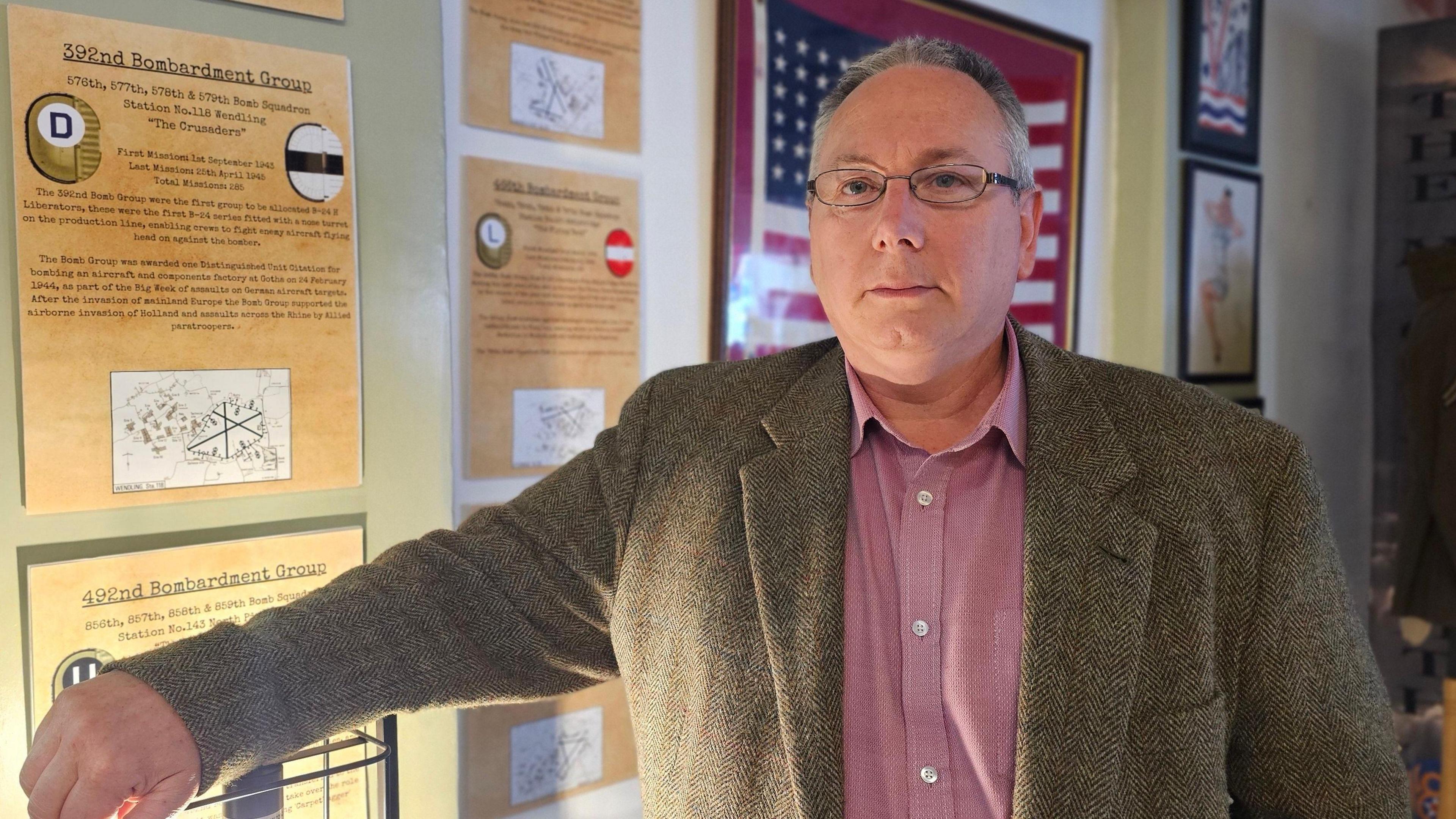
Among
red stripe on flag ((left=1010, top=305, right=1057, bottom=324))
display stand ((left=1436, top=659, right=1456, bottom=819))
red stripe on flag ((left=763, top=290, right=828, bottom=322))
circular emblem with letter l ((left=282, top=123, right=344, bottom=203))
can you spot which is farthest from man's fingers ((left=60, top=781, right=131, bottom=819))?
display stand ((left=1436, top=659, right=1456, bottom=819))

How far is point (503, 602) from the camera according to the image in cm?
119

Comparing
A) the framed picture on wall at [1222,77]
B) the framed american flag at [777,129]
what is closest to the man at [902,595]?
the framed american flag at [777,129]

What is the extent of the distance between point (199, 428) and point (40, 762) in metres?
0.45

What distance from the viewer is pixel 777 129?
7.06 ft

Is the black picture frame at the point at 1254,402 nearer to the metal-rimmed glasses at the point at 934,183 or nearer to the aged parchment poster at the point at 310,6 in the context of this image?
the metal-rimmed glasses at the point at 934,183

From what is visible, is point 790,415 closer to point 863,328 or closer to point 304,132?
point 863,328

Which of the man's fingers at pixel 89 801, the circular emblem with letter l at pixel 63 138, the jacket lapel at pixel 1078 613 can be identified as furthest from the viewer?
the circular emblem with letter l at pixel 63 138

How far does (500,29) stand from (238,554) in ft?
3.04

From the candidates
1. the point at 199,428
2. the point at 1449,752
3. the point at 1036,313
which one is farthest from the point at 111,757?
the point at 1449,752

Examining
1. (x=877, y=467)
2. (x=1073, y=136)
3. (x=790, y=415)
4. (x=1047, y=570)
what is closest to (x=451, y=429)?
(x=790, y=415)

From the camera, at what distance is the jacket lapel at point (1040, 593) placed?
105cm

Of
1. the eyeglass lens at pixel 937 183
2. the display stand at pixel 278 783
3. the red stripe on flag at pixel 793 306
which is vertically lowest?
the display stand at pixel 278 783

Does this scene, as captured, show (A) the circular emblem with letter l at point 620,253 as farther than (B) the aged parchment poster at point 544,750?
Yes

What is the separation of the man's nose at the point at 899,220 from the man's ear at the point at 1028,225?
0.16 meters
